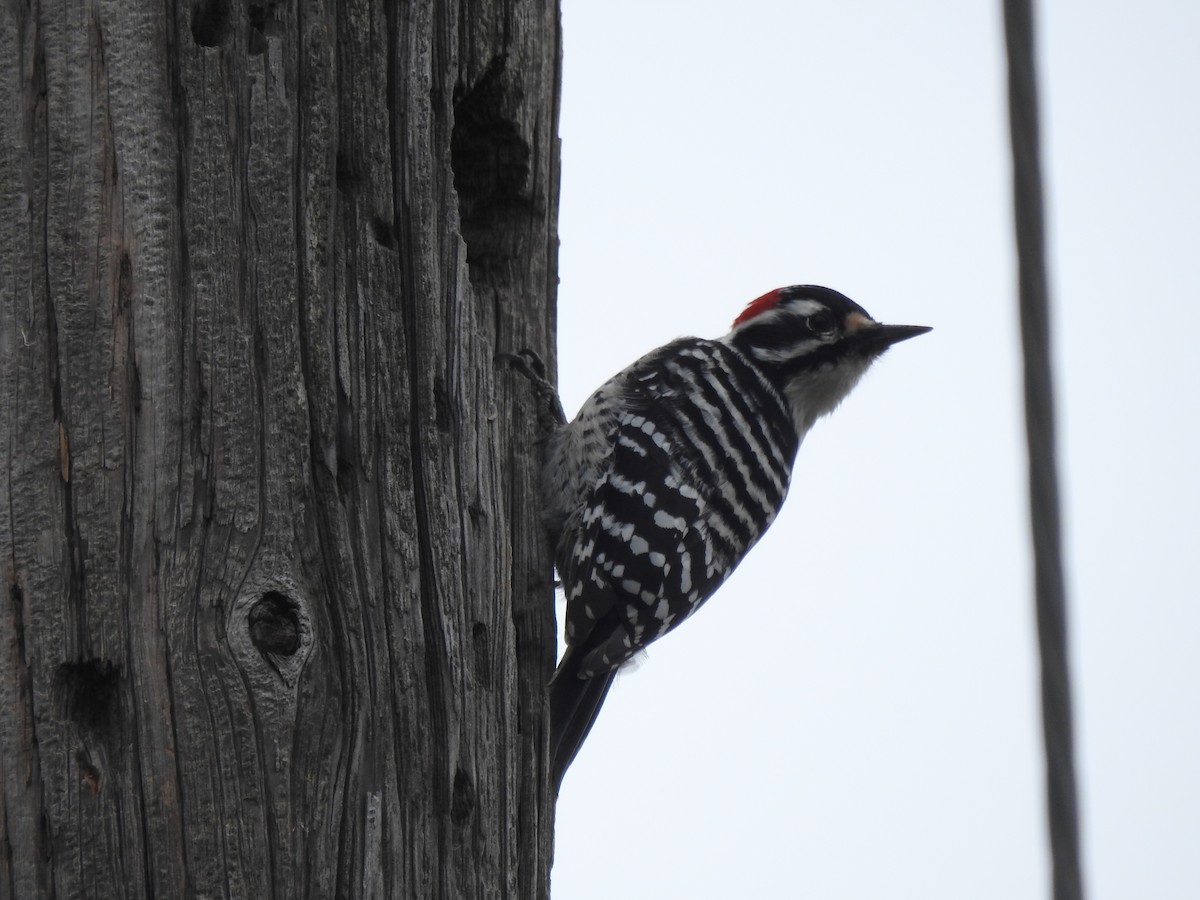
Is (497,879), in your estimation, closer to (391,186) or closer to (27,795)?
(27,795)

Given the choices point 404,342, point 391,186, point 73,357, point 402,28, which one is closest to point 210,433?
point 73,357

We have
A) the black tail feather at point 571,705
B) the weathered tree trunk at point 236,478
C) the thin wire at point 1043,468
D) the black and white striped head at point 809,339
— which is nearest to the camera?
the thin wire at point 1043,468

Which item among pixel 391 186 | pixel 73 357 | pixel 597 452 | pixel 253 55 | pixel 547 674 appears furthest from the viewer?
pixel 597 452

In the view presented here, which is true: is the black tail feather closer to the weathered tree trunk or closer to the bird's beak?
the weathered tree trunk

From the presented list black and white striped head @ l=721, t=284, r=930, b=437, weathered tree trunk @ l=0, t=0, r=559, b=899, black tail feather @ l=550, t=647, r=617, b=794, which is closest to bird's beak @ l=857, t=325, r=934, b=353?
black and white striped head @ l=721, t=284, r=930, b=437

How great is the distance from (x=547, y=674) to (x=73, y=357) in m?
1.46

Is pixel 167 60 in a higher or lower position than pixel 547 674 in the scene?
higher

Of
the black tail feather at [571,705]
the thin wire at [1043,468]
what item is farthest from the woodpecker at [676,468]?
the thin wire at [1043,468]

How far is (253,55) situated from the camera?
8.47 feet

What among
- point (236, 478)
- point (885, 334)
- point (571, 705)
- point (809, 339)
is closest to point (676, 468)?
point (571, 705)

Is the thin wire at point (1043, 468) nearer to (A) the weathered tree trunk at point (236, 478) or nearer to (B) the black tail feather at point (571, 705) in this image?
(A) the weathered tree trunk at point (236, 478)

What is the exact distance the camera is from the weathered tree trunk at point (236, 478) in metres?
2.30

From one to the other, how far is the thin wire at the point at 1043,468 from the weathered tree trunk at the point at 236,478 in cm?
105

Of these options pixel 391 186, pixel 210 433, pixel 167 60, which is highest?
pixel 167 60
